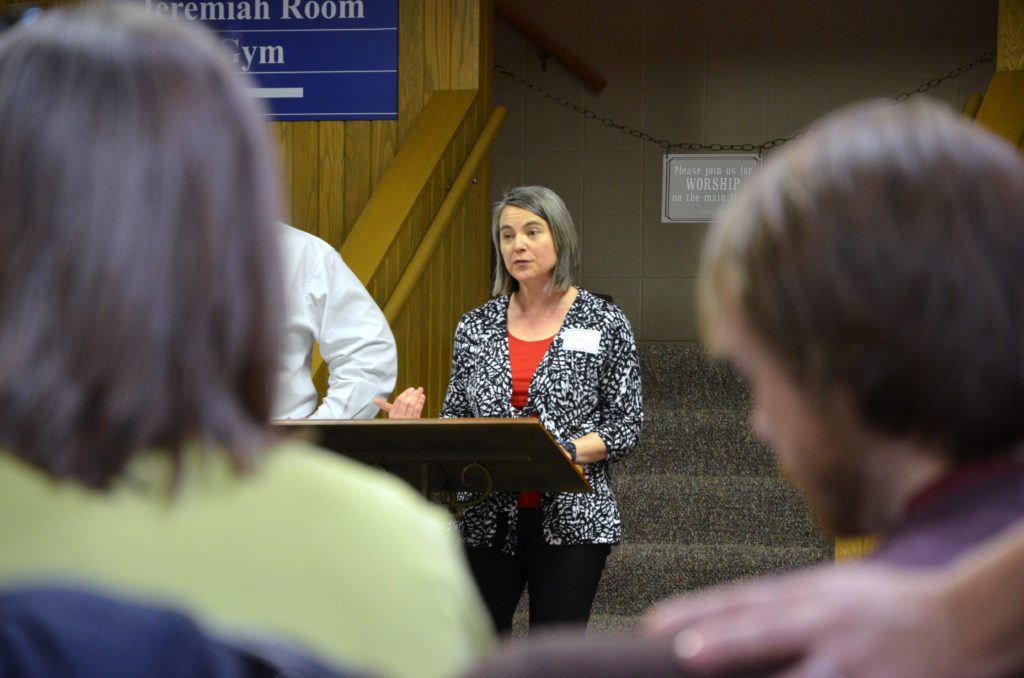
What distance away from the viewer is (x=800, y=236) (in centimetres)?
70

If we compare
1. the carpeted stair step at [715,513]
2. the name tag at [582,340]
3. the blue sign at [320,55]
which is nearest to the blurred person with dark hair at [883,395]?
the name tag at [582,340]

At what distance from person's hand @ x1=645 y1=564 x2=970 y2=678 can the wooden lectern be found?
189cm

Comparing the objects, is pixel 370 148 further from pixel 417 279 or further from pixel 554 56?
pixel 554 56

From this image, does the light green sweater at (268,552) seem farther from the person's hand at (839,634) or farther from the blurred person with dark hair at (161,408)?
the person's hand at (839,634)

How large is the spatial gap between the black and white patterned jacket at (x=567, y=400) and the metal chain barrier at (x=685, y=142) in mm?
4497

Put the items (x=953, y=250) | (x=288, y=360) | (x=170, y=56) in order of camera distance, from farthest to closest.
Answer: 1. (x=288, y=360)
2. (x=170, y=56)
3. (x=953, y=250)

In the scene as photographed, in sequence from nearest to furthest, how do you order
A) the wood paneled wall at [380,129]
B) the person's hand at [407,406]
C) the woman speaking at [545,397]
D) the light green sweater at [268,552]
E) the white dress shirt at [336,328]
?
the light green sweater at [268,552]
the person's hand at [407,406]
the woman speaking at [545,397]
the white dress shirt at [336,328]
the wood paneled wall at [380,129]

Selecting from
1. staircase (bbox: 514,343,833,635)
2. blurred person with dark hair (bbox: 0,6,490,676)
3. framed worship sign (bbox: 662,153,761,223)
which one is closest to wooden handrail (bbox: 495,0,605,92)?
framed worship sign (bbox: 662,153,761,223)

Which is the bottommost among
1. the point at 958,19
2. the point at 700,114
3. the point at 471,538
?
the point at 471,538

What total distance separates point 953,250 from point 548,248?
306 centimetres

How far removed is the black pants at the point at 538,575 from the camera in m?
3.38

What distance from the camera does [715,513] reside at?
569 cm

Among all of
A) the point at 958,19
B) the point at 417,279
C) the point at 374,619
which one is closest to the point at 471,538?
the point at 417,279

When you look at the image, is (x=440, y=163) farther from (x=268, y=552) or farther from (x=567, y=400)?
(x=268, y=552)
